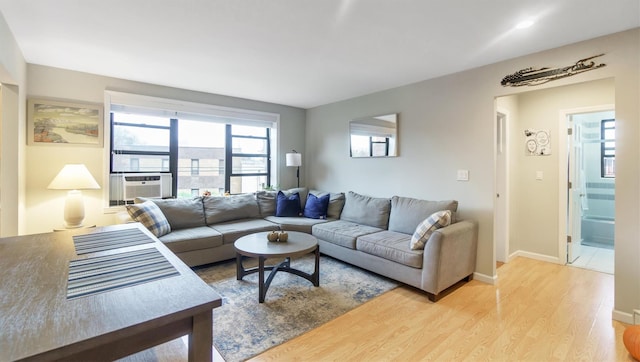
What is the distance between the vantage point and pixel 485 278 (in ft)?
10.7

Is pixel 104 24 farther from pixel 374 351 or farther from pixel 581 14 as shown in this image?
pixel 581 14

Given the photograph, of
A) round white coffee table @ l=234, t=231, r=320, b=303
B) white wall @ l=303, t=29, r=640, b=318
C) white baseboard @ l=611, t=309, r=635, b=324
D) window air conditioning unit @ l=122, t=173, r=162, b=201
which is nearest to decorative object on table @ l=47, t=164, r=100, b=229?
window air conditioning unit @ l=122, t=173, r=162, b=201

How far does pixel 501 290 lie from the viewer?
3055 mm

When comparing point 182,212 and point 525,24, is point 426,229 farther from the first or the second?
point 182,212

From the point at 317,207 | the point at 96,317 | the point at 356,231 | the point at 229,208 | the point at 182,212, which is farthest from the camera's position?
the point at 317,207

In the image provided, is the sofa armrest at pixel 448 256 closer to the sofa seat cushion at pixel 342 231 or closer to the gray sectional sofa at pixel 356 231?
the gray sectional sofa at pixel 356 231

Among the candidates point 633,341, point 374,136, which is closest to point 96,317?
point 633,341

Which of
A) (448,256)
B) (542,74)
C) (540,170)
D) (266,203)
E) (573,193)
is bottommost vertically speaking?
(448,256)

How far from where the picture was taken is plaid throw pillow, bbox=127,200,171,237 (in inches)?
129

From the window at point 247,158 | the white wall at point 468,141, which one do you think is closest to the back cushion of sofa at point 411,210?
the white wall at point 468,141

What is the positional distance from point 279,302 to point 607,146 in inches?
217

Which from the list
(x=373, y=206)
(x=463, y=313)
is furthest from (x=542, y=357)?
(x=373, y=206)

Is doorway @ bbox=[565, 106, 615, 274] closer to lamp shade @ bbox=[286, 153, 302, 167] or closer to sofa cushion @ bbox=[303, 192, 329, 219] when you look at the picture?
sofa cushion @ bbox=[303, 192, 329, 219]

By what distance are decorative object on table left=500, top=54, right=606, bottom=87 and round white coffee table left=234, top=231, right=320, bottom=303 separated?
260cm
